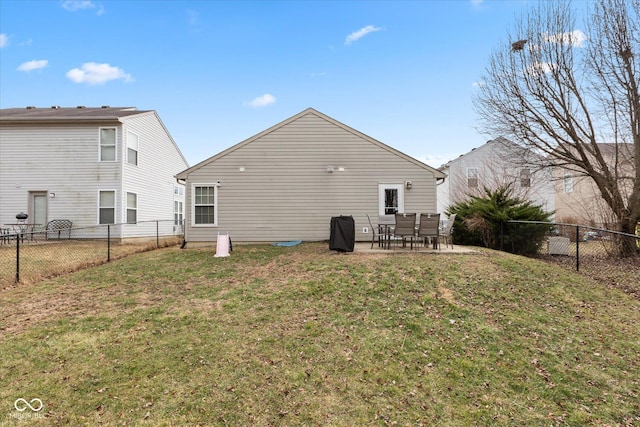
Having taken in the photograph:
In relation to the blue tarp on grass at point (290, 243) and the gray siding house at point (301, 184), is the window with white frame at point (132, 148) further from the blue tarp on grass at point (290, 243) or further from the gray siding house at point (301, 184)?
the blue tarp on grass at point (290, 243)

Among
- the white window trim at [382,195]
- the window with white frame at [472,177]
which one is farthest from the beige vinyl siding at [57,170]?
the window with white frame at [472,177]

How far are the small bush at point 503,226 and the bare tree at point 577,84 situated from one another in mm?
2196

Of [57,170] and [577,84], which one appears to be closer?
[577,84]

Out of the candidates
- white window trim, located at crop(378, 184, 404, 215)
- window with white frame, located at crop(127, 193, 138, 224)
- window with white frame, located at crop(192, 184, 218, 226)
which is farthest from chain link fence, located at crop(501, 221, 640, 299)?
window with white frame, located at crop(127, 193, 138, 224)

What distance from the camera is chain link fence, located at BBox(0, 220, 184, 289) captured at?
777 cm

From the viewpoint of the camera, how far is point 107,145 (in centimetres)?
1457

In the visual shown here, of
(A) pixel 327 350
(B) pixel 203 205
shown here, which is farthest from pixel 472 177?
(A) pixel 327 350

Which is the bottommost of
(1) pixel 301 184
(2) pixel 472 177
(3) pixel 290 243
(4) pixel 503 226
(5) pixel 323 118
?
(3) pixel 290 243

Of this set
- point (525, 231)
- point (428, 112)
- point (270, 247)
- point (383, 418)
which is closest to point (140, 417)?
point (383, 418)

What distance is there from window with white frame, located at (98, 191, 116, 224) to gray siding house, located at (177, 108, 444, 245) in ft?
15.5

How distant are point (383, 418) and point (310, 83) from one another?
14.8 metres

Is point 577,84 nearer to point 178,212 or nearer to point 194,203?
point 194,203

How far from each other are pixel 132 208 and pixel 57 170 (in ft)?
10.9

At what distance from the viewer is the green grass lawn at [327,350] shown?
3.16 m
